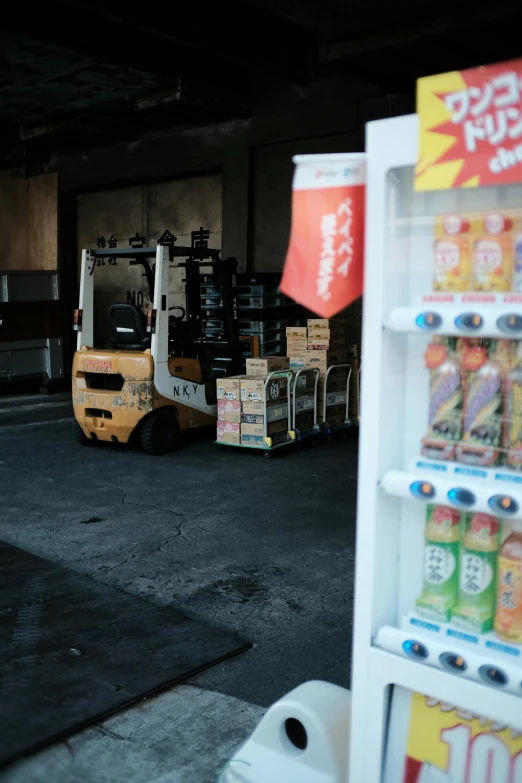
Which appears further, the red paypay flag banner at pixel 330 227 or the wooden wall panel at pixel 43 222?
the wooden wall panel at pixel 43 222

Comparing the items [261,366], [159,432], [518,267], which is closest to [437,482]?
[518,267]

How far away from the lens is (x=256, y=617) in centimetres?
449

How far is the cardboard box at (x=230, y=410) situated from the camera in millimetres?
9039

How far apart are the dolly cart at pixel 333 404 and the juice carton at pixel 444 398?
7.52 m

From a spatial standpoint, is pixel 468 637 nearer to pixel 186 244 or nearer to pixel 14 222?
pixel 186 244

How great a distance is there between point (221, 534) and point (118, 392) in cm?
340

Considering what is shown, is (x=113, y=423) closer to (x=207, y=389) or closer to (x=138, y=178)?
(x=207, y=389)

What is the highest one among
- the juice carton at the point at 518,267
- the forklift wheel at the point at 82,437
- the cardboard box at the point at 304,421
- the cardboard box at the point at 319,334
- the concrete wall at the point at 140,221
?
the concrete wall at the point at 140,221

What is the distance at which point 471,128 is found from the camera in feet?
6.75

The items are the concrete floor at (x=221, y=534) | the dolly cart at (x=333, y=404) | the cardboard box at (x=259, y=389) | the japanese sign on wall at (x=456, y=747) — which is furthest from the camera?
the dolly cart at (x=333, y=404)

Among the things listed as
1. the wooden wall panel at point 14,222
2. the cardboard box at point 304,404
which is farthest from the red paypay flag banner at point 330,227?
the wooden wall panel at point 14,222

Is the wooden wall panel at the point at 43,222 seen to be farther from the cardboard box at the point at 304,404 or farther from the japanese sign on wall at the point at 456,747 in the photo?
the japanese sign on wall at the point at 456,747

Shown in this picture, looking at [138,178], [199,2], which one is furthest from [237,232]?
[199,2]

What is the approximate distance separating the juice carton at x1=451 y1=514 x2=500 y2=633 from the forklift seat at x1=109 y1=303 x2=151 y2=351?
717 centimetres
